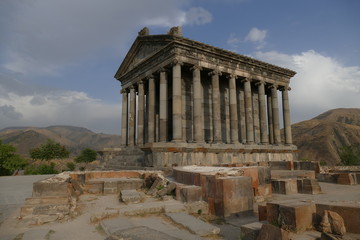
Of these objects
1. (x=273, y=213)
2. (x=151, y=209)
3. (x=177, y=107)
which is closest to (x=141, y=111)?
(x=177, y=107)

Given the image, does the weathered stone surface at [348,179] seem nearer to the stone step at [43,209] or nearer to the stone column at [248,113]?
the stone step at [43,209]

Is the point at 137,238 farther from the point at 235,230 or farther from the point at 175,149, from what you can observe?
the point at 175,149

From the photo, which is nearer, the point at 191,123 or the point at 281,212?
the point at 281,212

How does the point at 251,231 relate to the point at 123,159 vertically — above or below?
below

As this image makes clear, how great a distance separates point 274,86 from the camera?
998 inches

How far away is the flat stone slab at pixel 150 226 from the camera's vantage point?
4.32 metres

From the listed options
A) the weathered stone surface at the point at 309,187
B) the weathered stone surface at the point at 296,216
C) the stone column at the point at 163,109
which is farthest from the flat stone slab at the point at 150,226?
the stone column at the point at 163,109

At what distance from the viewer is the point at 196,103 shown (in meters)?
18.3

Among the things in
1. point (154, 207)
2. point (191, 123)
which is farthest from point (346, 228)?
point (191, 123)

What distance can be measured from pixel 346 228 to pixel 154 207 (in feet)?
12.8

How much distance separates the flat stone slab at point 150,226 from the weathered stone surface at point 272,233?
103 centimetres

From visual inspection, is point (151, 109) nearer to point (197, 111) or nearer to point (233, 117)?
point (197, 111)

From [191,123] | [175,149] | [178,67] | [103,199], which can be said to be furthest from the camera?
[191,123]

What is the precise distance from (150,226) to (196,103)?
1388 centimetres
